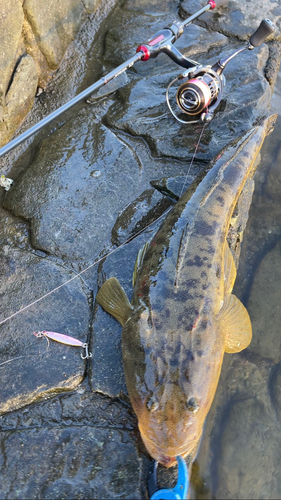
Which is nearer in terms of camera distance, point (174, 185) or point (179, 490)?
point (179, 490)

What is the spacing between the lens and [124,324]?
3658mm

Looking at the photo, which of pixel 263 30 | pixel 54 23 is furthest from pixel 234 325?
pixel 54 23

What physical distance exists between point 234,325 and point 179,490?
1458mm

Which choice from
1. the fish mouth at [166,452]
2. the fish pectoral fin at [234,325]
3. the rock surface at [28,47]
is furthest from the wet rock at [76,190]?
the fish mouth at [166,452]

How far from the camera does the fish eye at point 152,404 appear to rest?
308cm

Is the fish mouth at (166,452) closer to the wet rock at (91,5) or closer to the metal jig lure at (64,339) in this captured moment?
the metal jig lure at (64,339)

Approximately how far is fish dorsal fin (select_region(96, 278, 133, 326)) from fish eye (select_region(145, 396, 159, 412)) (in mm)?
779

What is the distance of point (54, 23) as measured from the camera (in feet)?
18.5

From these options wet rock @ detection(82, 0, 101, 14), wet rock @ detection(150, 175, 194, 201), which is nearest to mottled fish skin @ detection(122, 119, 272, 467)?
wet rock @ detection(150, 175, 194, 201)

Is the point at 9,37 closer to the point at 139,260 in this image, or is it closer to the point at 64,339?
the point at 139,260

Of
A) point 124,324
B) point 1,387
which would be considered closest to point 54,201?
point 124,324

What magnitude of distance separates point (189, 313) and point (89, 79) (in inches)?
163

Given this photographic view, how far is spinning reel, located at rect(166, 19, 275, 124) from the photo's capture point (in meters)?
4.86

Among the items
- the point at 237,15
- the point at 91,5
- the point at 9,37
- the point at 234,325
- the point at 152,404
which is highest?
the point at 9,37
